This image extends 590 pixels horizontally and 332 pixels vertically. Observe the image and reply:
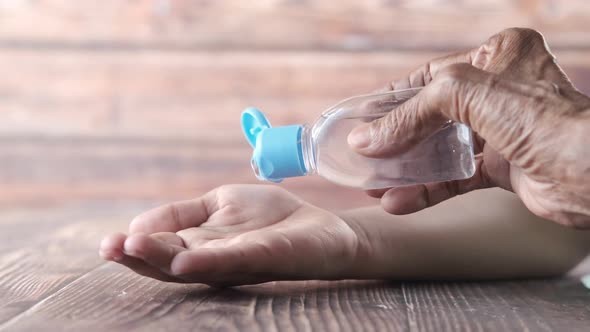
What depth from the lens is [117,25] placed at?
235 cm

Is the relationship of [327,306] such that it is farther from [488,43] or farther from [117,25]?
[117,25]

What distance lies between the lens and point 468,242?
0.99 m

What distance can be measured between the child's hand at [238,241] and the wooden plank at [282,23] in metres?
1.36

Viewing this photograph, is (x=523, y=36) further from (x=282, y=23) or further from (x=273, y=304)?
(x=282, y=23)

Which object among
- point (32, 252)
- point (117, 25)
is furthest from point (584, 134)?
point (117, 25)

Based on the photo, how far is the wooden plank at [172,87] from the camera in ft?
7.55

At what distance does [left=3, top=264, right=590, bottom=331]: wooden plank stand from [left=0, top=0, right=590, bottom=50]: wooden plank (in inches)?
56.6

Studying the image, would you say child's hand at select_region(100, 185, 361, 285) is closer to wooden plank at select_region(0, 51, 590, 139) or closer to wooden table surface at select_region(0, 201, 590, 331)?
wooden table surface at select_region(0, 201, 590, 331)

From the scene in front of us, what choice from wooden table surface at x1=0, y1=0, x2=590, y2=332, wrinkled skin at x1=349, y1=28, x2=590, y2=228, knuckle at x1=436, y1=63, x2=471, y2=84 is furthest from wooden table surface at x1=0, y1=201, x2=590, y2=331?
wooden table surface at x1=0, y1=0, x2=590, y2=332

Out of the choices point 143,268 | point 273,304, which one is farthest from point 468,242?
point 143,268

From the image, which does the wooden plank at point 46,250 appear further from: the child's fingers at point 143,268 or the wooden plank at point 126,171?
the wooden plank at point 126,171

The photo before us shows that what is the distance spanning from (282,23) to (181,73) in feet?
1.12

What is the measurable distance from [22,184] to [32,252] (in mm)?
1273

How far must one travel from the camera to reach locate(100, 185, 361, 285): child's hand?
76 centimetres
